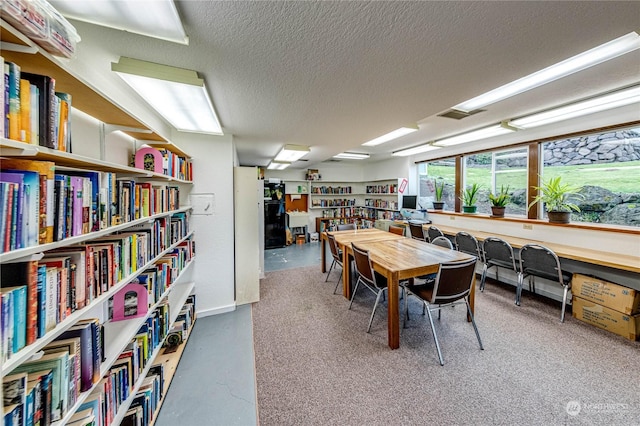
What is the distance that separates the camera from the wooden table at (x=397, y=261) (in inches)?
83.7

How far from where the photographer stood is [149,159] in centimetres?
175

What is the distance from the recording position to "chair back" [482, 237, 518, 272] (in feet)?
9.96

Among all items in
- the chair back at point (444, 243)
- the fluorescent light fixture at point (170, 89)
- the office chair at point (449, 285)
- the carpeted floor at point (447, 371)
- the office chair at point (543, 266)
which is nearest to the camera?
the fluorescent light fixture at point (170, 89)

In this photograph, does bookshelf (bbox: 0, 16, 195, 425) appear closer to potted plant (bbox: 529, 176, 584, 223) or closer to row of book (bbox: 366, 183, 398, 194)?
potted plant (bbox: 529, 176, 584, 223)

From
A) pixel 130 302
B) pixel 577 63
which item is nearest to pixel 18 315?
pixel 130 302

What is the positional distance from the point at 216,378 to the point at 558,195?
4498mm

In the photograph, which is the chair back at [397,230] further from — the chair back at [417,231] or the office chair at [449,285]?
the office chair at [449,285]

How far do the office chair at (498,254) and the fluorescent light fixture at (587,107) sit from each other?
61.7 inches

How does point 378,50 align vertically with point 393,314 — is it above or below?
above

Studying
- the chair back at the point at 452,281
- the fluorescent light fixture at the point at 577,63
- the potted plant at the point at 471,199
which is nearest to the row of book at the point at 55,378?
the chair back at the point at 452,281

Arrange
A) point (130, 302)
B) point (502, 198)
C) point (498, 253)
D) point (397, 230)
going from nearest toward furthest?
point (130, 302)
point (498, 253)
point (502, 198)
point (397, 230)

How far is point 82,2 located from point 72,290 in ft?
3.80

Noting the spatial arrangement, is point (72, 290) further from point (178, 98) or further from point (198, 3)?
point (178, 98)

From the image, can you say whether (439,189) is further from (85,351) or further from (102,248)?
(85,351)
